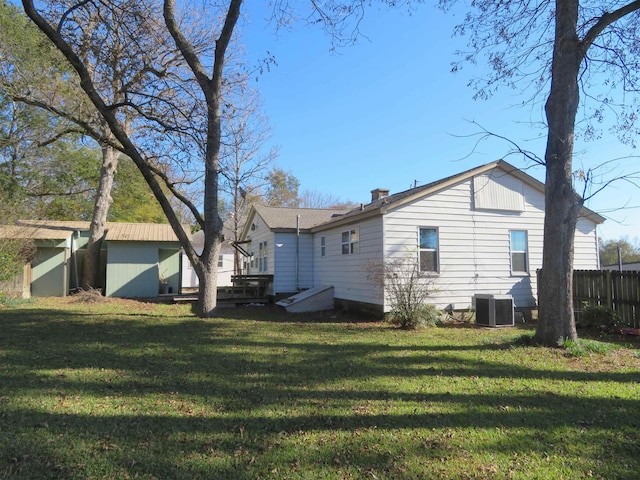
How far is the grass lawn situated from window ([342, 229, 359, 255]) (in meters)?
5.61

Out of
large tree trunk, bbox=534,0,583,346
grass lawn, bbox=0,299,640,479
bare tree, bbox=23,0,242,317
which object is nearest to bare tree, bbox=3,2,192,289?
bare tree, bbox=23,0,242,317

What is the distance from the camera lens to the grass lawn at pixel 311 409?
3143mm

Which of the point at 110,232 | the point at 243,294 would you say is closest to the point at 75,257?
the point at 110,232

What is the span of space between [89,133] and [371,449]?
1066 centimetres

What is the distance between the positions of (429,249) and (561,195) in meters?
5.08

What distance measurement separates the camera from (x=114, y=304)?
48.2 feet

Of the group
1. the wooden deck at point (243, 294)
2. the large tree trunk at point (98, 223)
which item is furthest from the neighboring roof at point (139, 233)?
the wooden deck at point (243, 294)

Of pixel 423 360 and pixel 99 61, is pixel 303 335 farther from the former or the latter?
pixel 99 61

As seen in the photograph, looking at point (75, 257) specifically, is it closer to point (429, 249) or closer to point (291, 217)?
point (291, 217)

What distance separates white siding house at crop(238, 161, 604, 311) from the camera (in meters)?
12.0

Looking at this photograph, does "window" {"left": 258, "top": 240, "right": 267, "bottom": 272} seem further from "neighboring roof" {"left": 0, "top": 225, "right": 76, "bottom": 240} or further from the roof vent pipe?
"neighboring roof" {"left": 0, "top": 225, "right": 76, "bottom": 240}

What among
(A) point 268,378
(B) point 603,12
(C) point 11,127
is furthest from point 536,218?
(C) point 11,127

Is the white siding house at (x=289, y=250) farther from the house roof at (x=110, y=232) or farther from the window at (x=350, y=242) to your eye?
the house roof at (x=110, y=232)

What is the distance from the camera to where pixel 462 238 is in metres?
12.6
